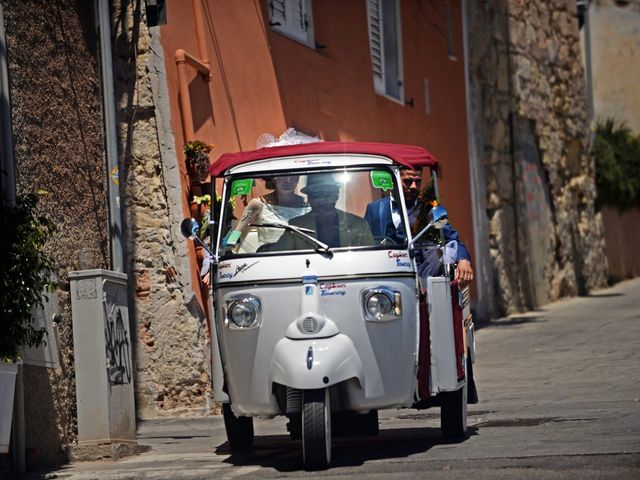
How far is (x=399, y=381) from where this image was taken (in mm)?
8117

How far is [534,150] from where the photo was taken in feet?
76.8

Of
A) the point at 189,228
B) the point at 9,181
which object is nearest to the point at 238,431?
the point at 189,228

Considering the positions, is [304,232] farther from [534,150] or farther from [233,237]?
[534,150]

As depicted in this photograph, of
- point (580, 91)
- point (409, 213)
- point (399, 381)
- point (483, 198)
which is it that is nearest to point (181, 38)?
point (409, 213)

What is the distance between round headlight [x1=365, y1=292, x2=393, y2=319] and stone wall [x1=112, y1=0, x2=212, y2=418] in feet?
12.9

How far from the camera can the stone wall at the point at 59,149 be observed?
906 centimetres

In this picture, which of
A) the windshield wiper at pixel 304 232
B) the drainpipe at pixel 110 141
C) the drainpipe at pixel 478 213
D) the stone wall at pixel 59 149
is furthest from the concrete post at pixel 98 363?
the drainpipe at pixel 478 213

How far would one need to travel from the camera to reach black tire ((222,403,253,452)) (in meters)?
8.97

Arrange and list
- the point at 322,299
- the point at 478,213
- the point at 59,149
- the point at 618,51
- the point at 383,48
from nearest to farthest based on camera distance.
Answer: the point at 322,299 < the point at 59,149 < the point at 383,48 < the point at 478,213 < the point at 618,51

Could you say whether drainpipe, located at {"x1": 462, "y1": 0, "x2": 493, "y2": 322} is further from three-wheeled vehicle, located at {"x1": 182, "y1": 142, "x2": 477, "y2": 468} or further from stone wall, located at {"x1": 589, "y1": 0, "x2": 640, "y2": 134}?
stone wall, located at {"x1": 589, "y1": 0, "x2": 640, "y2": 134}

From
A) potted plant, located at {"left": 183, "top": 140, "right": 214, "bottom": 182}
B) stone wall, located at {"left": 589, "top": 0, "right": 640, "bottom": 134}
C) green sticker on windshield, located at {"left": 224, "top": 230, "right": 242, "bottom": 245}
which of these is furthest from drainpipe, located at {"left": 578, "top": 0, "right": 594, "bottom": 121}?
green sticker on windshield, located at {"left": 224, "top": 230, "right": 242, "bottom": 245}

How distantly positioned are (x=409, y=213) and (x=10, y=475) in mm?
2935

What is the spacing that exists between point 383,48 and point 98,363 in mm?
10194

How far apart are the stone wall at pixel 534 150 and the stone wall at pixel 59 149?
37.9 ft
